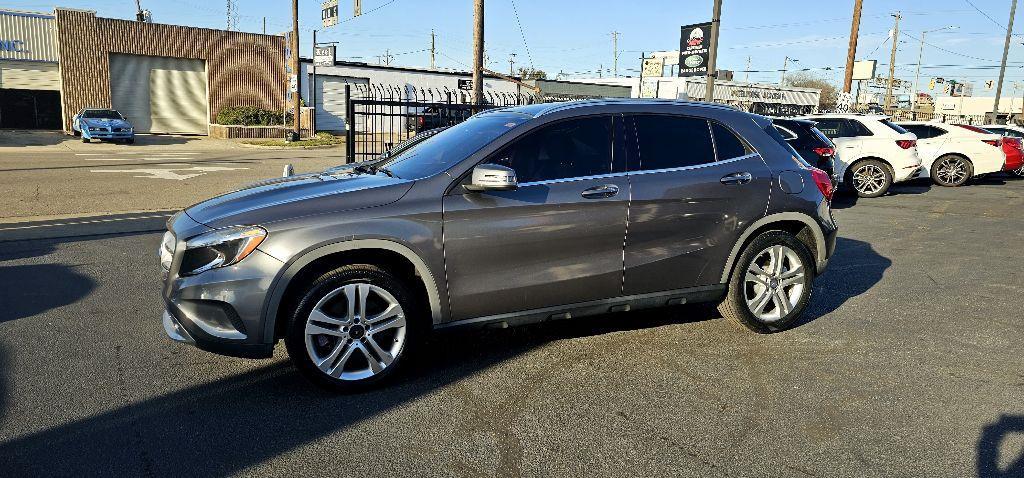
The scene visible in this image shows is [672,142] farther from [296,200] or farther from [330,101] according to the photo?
[330,101]

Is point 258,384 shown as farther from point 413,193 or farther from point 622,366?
point 622,366

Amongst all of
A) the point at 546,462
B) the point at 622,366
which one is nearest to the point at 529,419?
the point at 546,462

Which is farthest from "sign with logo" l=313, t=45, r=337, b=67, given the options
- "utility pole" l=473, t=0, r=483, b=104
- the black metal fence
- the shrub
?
the black metal fence

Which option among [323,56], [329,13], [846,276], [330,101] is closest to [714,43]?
[846,276]

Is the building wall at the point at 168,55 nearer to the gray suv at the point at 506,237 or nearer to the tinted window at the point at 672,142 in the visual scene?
the gray suv at the point at 506,237

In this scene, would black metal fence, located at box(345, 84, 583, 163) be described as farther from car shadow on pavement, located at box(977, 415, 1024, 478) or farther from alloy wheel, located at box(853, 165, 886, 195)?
car shadow on pavement, located at box(977, 415, 1024, 478)

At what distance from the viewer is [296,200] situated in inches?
155

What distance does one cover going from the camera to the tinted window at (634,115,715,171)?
15.5 ft

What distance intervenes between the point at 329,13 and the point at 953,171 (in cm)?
2099

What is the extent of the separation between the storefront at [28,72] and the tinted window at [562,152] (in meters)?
38.7

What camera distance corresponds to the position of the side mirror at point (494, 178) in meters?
3.95

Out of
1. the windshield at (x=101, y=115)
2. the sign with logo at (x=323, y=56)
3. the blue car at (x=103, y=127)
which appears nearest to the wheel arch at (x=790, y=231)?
the sign with logo at (x=323, y=56)

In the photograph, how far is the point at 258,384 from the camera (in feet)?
13.4

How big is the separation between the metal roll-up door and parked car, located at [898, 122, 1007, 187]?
3333 cm
